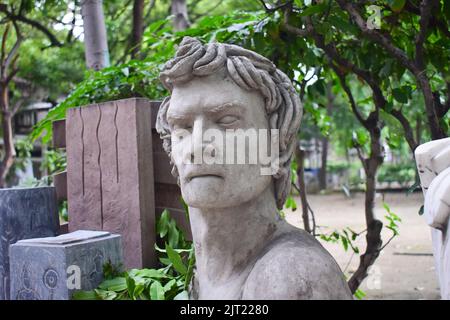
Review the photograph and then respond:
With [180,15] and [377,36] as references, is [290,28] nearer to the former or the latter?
[377,36]

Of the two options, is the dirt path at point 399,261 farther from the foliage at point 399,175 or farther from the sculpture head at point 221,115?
the foliage at point 399,175

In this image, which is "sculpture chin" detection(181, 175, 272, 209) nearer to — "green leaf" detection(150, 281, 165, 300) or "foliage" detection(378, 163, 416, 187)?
"green leaf" detection(150, 281, 165, 300)

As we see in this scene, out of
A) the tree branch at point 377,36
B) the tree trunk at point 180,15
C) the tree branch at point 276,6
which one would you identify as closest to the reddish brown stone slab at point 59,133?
the tree branch at point 276,6

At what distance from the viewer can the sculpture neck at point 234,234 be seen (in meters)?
1.63

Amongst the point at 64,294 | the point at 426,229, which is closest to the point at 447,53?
the point at 64,294

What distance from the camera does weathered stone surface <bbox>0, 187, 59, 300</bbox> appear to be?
7.93ft

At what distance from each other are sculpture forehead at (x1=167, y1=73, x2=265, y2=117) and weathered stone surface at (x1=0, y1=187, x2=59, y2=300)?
120 cm

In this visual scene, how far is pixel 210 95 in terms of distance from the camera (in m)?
1.60

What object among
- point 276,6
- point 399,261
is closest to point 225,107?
point 276,6

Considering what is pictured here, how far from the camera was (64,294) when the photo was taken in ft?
6.26

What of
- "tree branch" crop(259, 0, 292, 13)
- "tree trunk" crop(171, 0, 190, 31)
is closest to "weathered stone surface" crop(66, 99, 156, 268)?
"tree branch" crop(259, 0, 292, 13)

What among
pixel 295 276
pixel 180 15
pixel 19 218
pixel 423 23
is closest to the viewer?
pixel 295 276

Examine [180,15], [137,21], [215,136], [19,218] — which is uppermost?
[180,15]

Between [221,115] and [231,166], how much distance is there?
0.17m
